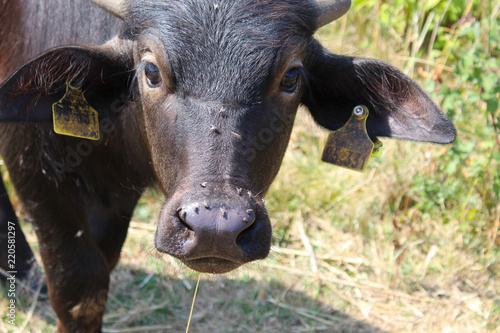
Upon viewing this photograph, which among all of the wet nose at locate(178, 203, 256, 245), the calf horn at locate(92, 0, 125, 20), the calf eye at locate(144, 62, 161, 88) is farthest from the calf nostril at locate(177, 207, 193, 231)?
the calf horn at locate(92, 0, 125, 20)

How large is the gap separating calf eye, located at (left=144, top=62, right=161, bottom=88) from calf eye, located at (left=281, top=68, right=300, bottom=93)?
68 cm

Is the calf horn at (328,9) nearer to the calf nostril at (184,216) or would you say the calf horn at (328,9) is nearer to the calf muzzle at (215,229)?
the calf muzzle at (215,229)

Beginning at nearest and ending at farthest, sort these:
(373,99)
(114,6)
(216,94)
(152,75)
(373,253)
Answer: (216,94) < (152,75) < (114,6) < (373,99) < (373,253)

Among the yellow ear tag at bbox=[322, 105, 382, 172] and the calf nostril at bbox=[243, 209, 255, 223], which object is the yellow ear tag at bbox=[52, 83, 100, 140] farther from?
the yellow ear tag at bbox=[322, 105, 382, 172]

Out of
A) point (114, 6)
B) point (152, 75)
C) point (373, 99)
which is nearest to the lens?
point (152, 75)

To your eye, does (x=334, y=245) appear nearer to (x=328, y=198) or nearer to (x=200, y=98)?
(x=328, y=198)

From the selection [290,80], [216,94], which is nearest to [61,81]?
[216,94]

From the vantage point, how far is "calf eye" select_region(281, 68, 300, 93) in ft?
9.64

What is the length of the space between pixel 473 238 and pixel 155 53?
353cm

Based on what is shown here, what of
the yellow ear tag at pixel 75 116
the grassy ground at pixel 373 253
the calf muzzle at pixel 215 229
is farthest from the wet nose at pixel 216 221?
the grassy ground at pixel 373 253

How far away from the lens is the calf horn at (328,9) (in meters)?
3.13

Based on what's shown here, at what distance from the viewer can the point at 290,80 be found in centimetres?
296

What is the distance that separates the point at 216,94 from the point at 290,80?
0.52 metres

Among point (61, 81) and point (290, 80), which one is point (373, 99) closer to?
point (290, 80)
